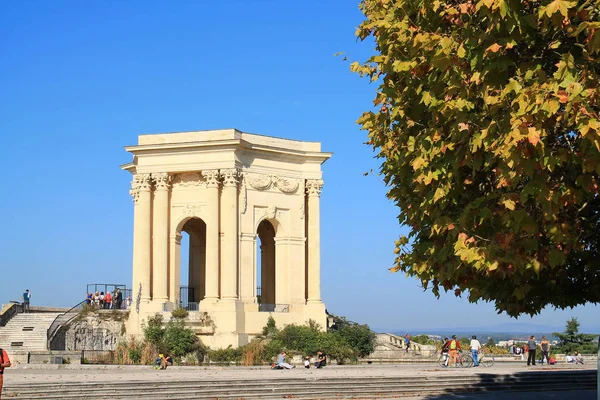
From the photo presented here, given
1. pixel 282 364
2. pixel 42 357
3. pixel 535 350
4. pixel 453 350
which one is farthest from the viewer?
pixel 535 350

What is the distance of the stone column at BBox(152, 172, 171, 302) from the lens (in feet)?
134

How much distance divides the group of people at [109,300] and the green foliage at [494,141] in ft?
94.6

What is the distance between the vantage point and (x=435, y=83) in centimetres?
1280

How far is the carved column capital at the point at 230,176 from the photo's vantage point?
40.1m

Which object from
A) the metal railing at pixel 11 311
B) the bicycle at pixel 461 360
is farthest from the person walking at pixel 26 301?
the bicycle at pixel 461 360

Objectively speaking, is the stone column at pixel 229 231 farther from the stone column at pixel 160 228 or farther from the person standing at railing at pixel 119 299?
the person standing at railing at pixel 119 299

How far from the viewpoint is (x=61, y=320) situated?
3947cm

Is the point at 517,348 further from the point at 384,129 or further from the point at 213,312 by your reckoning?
the point at 384,129

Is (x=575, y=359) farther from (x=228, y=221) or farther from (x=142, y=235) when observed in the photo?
(x=142, y=235)

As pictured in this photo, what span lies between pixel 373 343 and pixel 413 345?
329cm

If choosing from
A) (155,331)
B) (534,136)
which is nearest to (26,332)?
(155,331)

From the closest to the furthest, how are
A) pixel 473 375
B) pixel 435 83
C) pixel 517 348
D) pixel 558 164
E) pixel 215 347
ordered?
pixel 558 164, pixel 435 83, pixel 473 375, pixel 215 347, pixel 517 348

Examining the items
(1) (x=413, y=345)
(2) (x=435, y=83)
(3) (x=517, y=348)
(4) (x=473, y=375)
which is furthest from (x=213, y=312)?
(2) (x=435, y=83)

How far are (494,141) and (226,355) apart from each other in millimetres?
27564
